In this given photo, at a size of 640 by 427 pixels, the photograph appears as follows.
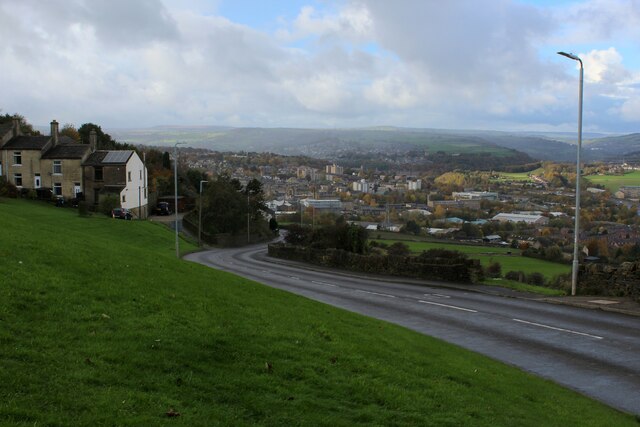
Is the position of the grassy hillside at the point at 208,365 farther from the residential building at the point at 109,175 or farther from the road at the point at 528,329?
the residential building at the point at 109,175

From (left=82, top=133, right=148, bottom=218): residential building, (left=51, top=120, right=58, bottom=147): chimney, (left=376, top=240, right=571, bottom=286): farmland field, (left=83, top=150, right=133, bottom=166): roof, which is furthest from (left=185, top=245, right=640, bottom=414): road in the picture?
(left=51, top=120, right=58, bottom=147): chimney

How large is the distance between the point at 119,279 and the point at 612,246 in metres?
30.2

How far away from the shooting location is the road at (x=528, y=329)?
11344 millimetres

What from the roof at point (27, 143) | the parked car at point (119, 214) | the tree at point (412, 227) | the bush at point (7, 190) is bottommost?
the tree at point (412, 227)

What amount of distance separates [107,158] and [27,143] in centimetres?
862

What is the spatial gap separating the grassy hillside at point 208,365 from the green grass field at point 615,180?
4789cm

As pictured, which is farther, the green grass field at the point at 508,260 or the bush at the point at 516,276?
the green grass field at the point at 508,260

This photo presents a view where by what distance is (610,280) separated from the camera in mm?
21484

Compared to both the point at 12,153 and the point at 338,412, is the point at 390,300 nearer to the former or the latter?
the point at 338,412

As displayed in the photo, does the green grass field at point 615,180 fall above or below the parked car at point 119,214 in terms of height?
above

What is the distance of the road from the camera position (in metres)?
11.3

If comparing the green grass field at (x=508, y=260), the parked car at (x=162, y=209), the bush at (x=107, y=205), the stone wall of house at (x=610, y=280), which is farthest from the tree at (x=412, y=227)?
the stone wall of house at (x=610, y=280)

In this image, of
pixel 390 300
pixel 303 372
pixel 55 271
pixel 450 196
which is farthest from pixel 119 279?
pixel 450 196

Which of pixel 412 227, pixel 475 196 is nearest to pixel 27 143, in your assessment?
pixel 412 227
